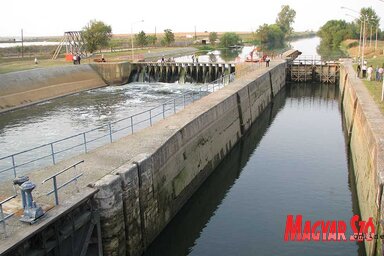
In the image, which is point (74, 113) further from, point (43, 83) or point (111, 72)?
point (111, 72)

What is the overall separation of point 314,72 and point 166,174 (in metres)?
36.4

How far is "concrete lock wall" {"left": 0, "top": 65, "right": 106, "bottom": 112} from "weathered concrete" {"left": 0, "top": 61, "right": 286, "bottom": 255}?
18.5 meters

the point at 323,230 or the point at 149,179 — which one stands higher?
the point at 149,179

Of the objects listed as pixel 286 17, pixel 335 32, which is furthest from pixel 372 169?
pixel 286 17

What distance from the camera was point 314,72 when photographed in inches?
1817

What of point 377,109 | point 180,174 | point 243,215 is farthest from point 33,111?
point 377,109

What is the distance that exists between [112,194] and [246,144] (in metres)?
15.6

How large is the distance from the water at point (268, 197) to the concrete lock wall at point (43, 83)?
19687 mm

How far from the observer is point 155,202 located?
1298cm

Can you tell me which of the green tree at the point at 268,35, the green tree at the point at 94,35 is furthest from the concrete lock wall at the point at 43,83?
the green tree at the point at 268,35

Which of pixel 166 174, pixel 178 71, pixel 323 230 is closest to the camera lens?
pixel 166 174

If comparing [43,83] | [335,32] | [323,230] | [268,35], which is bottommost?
[323,230]

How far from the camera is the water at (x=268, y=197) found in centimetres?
1318

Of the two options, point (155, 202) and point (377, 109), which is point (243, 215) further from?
point (377, 109)
